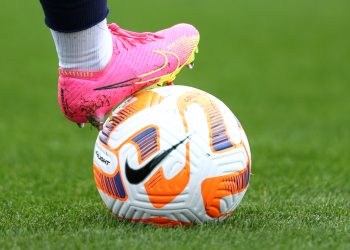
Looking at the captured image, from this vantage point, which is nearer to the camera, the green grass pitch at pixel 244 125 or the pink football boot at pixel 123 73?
the green grass pitch at pixel 244 125

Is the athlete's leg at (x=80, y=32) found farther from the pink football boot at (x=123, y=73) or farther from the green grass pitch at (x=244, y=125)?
the green grass pitch at (x=244, y=125)

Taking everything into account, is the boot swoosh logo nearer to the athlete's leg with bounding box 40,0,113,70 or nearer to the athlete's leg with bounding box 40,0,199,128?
the athlete's leg with bounding box 40,0,199,128

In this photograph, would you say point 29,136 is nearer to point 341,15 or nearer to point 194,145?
point 194,145

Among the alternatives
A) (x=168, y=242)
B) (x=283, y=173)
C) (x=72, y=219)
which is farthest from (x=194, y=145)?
(x=283, y=173)

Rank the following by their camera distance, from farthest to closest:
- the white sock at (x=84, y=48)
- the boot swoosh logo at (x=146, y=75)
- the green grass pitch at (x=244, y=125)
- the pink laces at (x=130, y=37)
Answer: the pink laces at (x=130, y=37) → the boot swoosh logo at (x=146, y=75) → the white sock at (x=84, y=48) → the green grass pitch at (x=244, y=125)

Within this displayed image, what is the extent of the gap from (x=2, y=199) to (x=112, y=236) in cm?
167

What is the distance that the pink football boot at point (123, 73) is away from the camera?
3871mm

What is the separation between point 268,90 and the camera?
1259cm

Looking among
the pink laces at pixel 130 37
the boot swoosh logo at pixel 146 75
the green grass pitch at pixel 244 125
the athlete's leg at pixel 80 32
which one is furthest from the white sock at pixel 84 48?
the green grass pitch at pixel 244 125

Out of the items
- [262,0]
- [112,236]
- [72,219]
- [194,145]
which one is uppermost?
[194,145]

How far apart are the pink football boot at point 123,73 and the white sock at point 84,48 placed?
36mm

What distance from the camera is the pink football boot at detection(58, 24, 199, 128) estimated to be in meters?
3.87

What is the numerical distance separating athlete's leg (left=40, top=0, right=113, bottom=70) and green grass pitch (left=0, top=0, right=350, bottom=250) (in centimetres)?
83

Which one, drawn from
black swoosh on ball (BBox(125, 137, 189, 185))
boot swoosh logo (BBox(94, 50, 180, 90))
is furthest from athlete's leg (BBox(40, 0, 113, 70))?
black swoosh on ball (BBox(125, 137, 189, 185))
